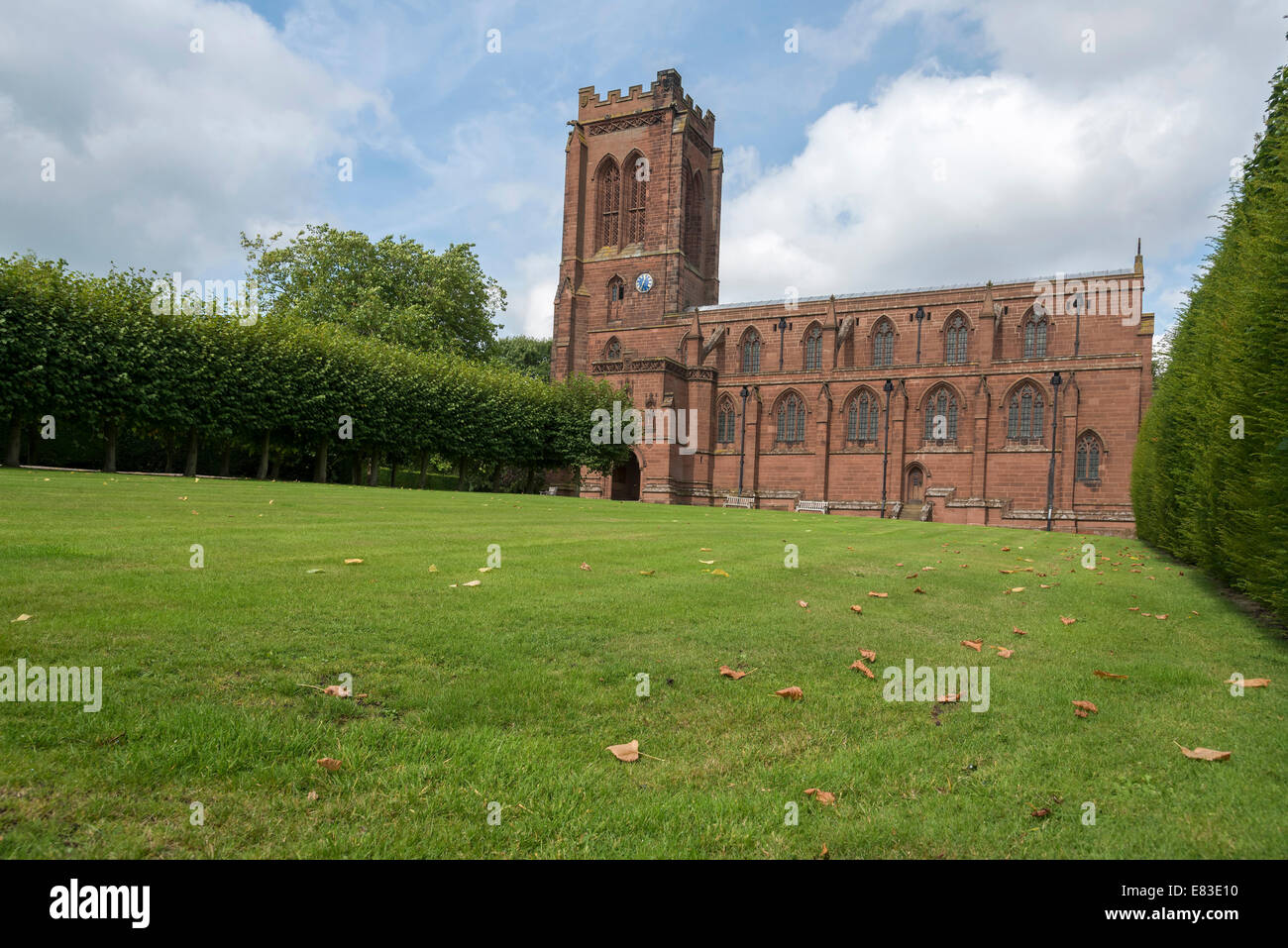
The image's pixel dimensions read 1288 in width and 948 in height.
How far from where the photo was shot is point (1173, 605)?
8.57m

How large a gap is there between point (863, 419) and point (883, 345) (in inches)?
262

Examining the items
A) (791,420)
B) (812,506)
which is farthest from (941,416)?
(812,506)

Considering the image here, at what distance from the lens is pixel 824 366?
48094mm

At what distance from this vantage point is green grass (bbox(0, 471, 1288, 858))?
105 inches

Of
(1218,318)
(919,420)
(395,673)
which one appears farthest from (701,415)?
(395,673)

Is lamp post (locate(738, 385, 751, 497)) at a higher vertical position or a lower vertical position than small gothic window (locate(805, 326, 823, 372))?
lower

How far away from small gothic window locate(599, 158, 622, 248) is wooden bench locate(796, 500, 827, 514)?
26.6 m

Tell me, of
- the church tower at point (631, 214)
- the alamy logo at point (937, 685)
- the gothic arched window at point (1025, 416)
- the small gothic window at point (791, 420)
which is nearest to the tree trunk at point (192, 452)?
the church tower at point (631, 214)

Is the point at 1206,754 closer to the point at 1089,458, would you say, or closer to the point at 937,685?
the point at 937,685

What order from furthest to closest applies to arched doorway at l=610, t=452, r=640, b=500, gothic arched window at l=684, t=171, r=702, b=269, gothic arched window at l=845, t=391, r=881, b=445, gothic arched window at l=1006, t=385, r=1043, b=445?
1. gothic arched window at l=684, t=171, r=702, b=269
2. arched doorway at l=610, t=452, r=640, b=500
3. gothic arched window at l=845, t=391, r=881, b=445
4. gothic arched window at l=1006, t=385, r=1043, b=445

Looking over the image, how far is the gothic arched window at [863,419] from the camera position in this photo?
149 feet
